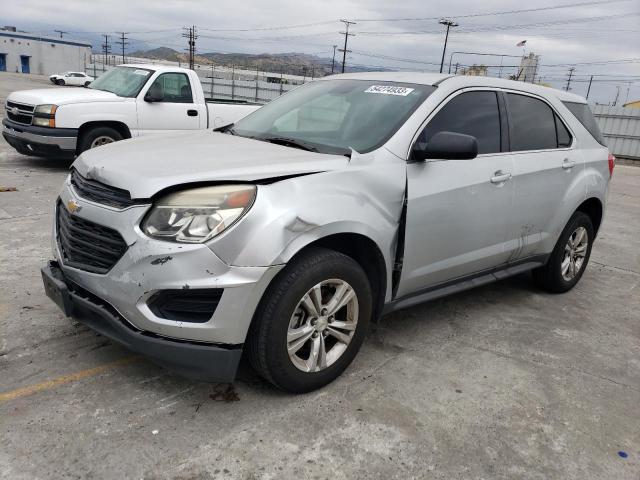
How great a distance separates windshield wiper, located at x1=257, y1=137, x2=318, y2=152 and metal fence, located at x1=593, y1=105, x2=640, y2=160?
24575mm

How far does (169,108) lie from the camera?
358 inches

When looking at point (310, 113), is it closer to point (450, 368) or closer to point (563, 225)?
point (450, 368)

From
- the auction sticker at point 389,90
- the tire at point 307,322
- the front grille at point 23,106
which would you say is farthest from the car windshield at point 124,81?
the tire at point 307,322

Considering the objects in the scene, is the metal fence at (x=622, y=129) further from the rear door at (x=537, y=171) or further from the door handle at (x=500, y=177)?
the door handle at (x=500, y=177)

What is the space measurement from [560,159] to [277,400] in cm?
302

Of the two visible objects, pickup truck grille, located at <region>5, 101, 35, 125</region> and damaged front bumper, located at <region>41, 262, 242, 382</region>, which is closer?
damaged front bumper, located at <region>41, 262, 242, 382</region>

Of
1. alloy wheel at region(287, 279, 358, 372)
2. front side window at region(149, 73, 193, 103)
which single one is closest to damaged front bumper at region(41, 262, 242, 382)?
alloy wheel at region(287, 279, 358, 372)

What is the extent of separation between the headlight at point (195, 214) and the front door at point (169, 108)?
6.85 m

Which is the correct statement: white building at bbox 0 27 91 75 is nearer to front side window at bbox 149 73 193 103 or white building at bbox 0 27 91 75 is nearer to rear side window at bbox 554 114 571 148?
front side window at bbox 149 73 193 103

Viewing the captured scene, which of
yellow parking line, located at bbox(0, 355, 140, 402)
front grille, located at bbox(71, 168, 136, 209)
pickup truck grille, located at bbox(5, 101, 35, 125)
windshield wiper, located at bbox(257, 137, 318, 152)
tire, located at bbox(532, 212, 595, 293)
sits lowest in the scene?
yellow parking line, located at bbox(0, 355, 140, 402)

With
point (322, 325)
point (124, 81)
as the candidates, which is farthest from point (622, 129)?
point (322, 325)

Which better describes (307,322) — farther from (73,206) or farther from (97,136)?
(97,136)

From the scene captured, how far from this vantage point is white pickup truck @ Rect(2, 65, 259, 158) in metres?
8.29

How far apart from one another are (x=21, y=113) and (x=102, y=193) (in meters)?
6.98
